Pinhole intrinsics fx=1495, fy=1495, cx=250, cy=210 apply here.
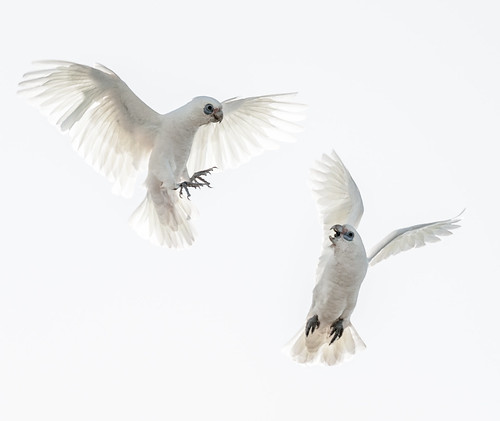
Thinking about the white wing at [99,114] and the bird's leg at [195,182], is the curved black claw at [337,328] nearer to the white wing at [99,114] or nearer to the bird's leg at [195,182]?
the bird's leg at [195,182]

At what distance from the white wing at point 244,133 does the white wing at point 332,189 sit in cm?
70

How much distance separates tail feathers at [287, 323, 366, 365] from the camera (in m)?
19.8

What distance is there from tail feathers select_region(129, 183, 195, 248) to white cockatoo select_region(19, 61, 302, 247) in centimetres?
1

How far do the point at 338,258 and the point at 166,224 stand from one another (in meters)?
2.51

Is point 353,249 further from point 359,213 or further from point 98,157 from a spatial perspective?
point 98,157

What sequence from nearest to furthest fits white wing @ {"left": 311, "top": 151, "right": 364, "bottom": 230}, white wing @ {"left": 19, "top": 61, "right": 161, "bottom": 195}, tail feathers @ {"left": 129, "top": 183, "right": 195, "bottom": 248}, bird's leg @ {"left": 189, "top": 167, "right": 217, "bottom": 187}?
white wing @ {"left": 19, "top": 61, "right": 161, "bottom": 195} → bird's leg @ {"left": 189, "top": 167, "right": 217, "bottom": 187} → tail feathers @ {"left": 129, "top": 183, "right": 195, "bottom": 248} → white wing @ {"left": 311, "top": 151, "right": 364, "bottom": 230}

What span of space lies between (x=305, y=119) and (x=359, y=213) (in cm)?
168

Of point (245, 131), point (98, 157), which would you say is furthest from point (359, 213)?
point (98, 157)

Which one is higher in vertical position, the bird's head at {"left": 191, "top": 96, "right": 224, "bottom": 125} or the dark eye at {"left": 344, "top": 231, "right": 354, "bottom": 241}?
the bird's head at {"left": 191, "top": 96, "right": 224, "bottom": 125}

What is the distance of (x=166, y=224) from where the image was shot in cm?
1955

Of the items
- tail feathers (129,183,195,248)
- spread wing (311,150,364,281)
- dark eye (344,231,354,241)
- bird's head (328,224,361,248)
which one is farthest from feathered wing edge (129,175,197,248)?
dark eye (344,231,354,241)

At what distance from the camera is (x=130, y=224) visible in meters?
19.7

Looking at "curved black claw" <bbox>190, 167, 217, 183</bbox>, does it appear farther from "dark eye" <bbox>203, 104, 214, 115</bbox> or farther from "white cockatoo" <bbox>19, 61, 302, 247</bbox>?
"dark eye" <bbox>203, 104, 214, 115</bbox>

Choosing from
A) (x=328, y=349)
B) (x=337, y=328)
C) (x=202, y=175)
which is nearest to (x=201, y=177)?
(x=202, y=175)
